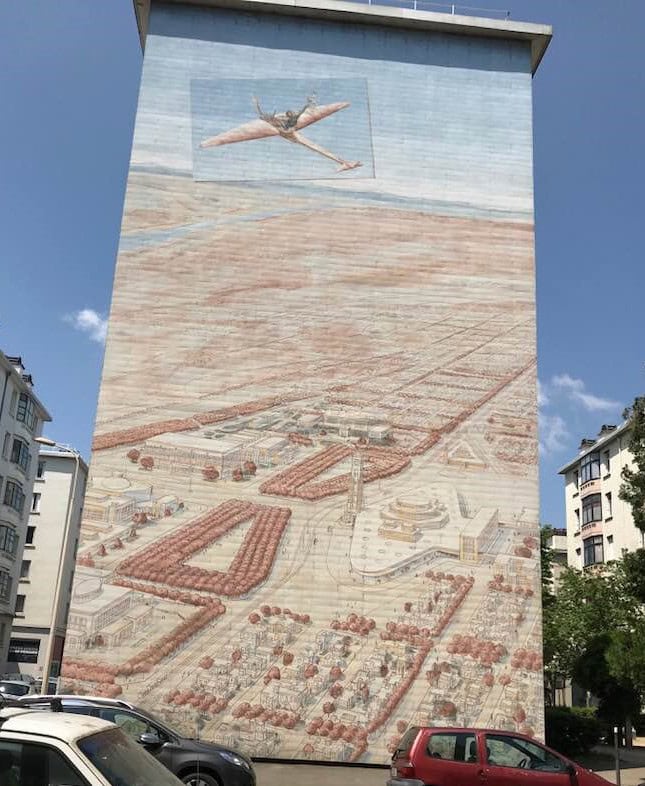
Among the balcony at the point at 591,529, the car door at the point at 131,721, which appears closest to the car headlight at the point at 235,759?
the car door at the point at 131,721

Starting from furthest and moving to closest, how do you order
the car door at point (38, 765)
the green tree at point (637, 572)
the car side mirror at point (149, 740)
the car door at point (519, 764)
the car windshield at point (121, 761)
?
the green tree at point (637, 572) → the car door at point (519, 764) → the car side mirror at point (149, 740) → the car windshield at point (121, 761) → the car door at point (38, 765)

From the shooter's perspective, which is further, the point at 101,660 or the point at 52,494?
the point at 52,494

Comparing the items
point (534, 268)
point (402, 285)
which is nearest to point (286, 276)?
point (402, 285)

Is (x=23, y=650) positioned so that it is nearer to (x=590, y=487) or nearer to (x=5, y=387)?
(x=5, y=387)

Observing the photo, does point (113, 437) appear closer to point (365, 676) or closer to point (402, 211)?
point (365, 676)

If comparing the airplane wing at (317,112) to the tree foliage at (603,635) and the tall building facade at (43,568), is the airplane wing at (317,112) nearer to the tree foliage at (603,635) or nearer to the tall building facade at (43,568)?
the tree foliage at (603,635)

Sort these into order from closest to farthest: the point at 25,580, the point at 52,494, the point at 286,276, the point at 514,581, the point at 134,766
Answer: the point at 134,766, the point at 514,581, the point at 286,276, the point at 25,580, the point at 52,494

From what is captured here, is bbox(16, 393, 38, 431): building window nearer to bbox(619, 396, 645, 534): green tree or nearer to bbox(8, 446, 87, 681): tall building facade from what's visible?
bbox(8, 446, 87, 681): tall building facade
